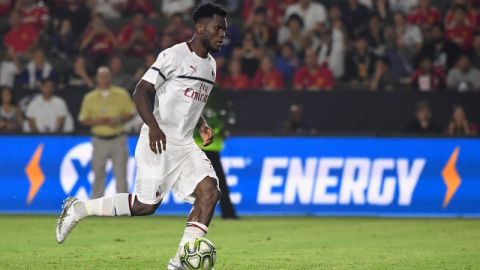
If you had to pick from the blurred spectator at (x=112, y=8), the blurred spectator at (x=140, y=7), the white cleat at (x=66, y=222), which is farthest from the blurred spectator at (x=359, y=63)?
the white cleat at (x=66, y=222)

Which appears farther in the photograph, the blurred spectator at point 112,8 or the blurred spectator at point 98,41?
the blurred spectator at point 112,8

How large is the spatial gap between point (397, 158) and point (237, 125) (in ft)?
11.5

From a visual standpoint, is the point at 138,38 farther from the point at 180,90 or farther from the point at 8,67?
the point at 180,90

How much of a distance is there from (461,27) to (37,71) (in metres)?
8.33

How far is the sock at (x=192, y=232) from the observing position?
934cm

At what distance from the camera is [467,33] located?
2250 centimetres

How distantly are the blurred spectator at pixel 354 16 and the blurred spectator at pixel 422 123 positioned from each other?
3.78 m

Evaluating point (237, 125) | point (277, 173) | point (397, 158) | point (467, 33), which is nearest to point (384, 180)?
point (397, 158)

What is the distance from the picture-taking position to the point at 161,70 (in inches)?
383

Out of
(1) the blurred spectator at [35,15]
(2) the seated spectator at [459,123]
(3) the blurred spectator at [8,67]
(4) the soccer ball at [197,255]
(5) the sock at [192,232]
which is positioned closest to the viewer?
(4) the soccer ball at [197,255]

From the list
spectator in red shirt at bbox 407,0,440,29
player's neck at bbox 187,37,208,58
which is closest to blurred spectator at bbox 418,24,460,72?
spectator in red shirt at bbox 407,0,440,29

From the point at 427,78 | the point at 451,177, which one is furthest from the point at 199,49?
the point at 427,78

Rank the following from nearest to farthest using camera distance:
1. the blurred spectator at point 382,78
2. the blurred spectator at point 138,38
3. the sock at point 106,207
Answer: the sock at point 106,207, the blurred spectator at point 382,78, the blurred spectator at point 138,38

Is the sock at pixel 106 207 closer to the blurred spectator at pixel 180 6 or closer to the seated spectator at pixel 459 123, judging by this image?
the seated spectator at pixel 459 123
